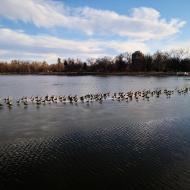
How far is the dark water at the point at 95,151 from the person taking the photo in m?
16.4

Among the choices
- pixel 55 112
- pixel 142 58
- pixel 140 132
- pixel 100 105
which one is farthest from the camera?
pixel 142 58

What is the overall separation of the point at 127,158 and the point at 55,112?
18834 millimetres

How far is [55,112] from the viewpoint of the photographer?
121 ft

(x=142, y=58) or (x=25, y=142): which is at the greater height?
(x=142, y=58)

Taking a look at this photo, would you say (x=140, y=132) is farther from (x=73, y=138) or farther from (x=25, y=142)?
(x=25, y=142)

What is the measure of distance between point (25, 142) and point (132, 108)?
20.0 m

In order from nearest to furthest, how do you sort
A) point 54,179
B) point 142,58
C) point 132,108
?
point 54,179 → point 132,108 → point 142,58

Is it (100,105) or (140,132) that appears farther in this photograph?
(100,105)

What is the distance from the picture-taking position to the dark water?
1644 cm

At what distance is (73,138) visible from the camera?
2422cm

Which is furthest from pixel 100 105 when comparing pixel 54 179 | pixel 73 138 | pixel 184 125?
pixel 54 179

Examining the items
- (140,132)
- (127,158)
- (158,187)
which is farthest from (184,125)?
(158,187)

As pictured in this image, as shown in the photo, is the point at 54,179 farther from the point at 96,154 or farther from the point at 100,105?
the point at 100,105

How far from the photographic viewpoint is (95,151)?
21109 mm
